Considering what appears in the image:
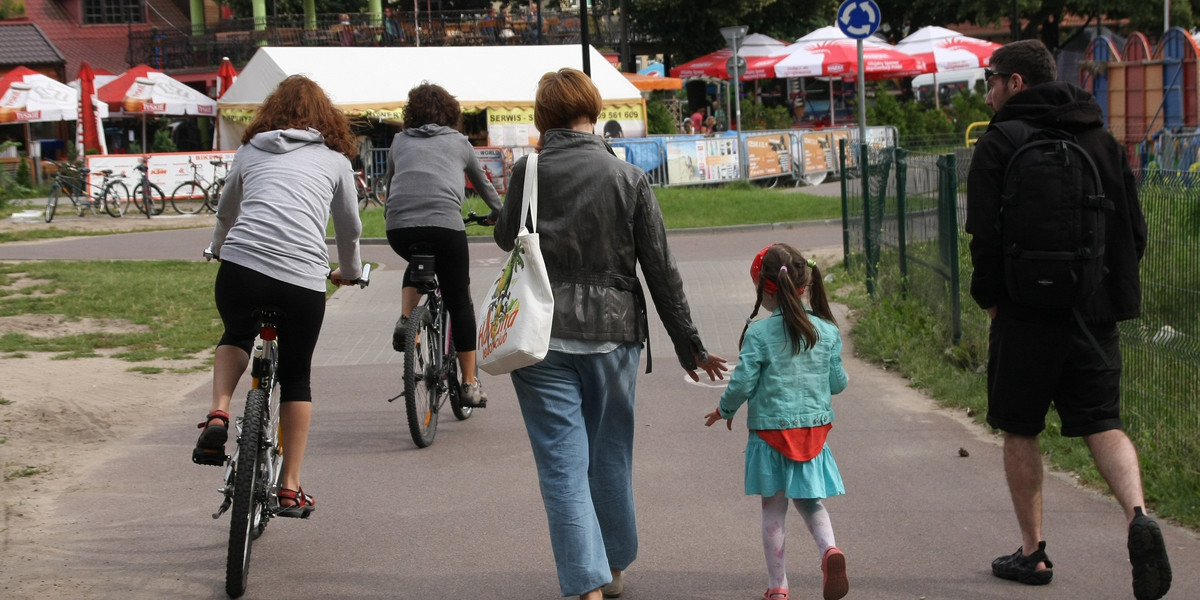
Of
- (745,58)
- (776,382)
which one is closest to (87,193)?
(745,58)

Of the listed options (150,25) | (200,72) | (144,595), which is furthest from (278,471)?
(150,25)

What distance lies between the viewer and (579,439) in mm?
4152

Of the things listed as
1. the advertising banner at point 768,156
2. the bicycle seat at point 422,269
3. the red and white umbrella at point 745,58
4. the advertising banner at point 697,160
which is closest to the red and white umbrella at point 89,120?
the advertising banner at point 697,160

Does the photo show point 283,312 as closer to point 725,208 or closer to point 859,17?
point 859,17

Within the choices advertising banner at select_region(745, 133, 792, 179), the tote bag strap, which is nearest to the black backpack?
the tote bag strap

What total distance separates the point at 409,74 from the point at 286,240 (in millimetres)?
25018

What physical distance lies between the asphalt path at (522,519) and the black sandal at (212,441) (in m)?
0.51

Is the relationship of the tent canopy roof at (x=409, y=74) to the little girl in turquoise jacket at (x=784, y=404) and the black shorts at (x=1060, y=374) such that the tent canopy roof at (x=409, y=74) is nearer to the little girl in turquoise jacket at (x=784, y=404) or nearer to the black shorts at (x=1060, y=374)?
the little girl in turquoise jacket at (x=784, y=404)

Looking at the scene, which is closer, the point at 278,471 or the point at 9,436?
the point at 278,471

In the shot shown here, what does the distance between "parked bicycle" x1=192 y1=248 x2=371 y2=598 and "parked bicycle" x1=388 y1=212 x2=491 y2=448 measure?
1646 mm

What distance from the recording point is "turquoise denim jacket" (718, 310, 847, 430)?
430 centimetres

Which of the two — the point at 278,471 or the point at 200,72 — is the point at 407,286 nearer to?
the point at 278,471

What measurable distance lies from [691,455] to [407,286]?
1.85 meters

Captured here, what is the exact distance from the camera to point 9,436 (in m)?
7.14
